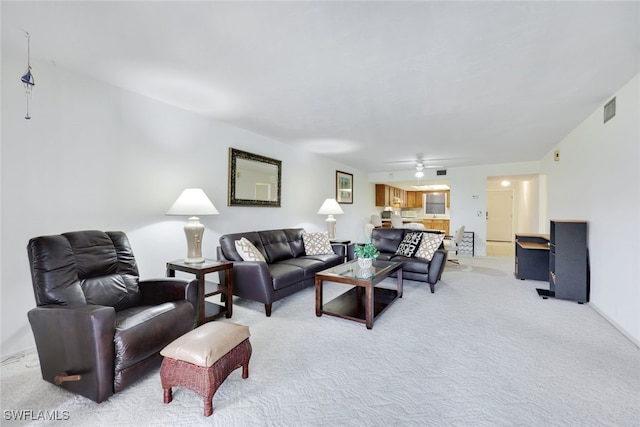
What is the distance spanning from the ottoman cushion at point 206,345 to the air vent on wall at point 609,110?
420cm

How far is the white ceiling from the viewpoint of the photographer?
1670mm

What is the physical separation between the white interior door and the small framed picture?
5839 millimetres

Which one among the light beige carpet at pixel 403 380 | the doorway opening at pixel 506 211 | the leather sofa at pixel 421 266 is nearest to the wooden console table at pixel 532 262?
the leather sofa at pixel 421 266

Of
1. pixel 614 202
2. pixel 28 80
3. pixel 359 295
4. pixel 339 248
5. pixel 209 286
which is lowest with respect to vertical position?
pixel 359 295

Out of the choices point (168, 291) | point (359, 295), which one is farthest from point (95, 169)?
point (359, 295)

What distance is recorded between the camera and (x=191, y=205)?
9.53ft

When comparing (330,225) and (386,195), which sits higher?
(386,195)

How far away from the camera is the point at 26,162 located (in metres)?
2.22

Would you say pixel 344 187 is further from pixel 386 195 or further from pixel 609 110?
pixel 609 110

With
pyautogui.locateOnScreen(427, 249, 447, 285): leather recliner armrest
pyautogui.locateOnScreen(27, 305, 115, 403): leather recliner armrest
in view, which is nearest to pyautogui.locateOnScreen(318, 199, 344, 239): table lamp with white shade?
pyautogui.locateOnScreen(427, 249, 447, 285): leather recliner armrest

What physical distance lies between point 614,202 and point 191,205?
4.45 metres

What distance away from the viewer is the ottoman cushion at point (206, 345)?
5.09ft

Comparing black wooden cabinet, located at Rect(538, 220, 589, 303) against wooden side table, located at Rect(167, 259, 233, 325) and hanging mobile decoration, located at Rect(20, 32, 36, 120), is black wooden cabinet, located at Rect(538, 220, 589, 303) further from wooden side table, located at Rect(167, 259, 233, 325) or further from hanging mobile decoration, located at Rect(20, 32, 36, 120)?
hanging mobile decoration, located at Rect(20, 32, 36, 120)

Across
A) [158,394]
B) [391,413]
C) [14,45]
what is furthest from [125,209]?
[391,413]
